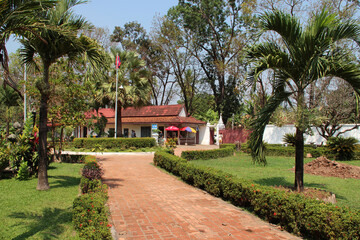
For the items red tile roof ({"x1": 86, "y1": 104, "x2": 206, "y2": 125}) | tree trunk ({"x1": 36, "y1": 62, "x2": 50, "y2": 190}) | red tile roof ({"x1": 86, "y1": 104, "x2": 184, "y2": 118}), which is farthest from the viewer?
red tile roof ({"x1": 86, "y1": 104, "x2": 184, "y2": 118})

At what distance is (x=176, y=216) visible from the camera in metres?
5.92

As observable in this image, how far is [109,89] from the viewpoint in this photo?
2475 cm

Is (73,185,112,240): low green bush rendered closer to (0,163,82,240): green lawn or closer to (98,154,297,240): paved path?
(0,163,82,240): green lawn

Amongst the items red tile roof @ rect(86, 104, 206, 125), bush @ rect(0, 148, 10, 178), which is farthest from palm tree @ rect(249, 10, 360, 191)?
red tile roof @ rect(86, 104, 206, 125)

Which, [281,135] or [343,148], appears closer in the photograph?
[343,148]

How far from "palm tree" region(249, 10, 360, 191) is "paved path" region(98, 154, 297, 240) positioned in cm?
184

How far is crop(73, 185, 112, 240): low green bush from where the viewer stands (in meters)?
3.78

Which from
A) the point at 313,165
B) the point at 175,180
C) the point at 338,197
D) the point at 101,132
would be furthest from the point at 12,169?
the point at 101,132

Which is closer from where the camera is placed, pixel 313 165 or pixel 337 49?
pixel 337 49

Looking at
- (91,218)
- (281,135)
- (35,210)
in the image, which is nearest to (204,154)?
(281,135)

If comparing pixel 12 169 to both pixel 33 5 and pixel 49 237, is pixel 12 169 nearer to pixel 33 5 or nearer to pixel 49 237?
pixel 49 237

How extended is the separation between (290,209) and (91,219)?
3683 mm

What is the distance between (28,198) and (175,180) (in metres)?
5.14

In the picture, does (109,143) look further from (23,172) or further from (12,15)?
(12,15)
